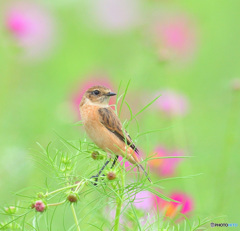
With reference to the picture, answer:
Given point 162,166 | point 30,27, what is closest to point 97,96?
point 162,166

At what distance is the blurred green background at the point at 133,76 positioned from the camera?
5504 mm

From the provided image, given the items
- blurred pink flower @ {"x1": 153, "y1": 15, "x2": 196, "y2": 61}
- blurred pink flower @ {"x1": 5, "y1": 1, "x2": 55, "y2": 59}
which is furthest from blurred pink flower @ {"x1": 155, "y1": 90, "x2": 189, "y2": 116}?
blurred pink flower @ {"x1": 153, "y1": 15, "x2": 196, "y2": 61}

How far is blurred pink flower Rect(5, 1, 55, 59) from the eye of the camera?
6711 mm

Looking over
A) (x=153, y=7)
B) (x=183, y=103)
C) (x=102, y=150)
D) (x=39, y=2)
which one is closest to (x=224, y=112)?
(x=183, y=103)

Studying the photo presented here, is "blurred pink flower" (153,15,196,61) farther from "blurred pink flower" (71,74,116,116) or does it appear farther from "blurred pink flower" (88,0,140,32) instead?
"blurred pink flower" (71,74,116,116)

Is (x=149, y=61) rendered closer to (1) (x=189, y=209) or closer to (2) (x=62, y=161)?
(1) (x=189, y=209)

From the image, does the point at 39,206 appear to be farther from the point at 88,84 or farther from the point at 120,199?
the point at 88,84

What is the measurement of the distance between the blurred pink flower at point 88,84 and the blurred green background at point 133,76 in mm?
16

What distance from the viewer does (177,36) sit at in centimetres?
834

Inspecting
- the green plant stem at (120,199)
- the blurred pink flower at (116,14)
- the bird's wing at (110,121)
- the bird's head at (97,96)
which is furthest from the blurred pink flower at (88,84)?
the green plant stem at (120,199)

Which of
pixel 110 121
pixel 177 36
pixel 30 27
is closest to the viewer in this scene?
pixel 110 121

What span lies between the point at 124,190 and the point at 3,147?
3.04 meters

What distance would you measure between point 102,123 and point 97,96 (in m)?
0.33

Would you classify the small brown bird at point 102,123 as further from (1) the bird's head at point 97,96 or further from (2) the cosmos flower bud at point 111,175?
(2) the cosmos flower bud at point 111,175
